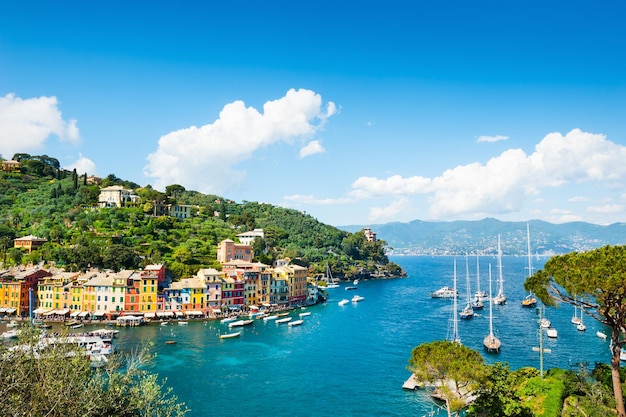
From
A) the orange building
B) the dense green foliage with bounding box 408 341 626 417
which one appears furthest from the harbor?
the orange building

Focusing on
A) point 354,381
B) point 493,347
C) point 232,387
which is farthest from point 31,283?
point 493,347

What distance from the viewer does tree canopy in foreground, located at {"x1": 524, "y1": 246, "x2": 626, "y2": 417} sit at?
18688mm

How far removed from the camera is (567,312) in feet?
240

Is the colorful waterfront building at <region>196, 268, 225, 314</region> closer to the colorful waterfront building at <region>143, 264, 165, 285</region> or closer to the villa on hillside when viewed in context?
the colorful waterfront building at <region>143, 264, 165, 285</region>

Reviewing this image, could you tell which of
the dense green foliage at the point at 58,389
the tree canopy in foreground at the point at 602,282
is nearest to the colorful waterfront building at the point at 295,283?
the tree canopy in foreground at the point at 602,282

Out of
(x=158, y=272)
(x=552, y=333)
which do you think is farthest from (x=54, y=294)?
(x=552, y=333)

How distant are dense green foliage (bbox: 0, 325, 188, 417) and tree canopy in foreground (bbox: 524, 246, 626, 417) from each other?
1847 cm

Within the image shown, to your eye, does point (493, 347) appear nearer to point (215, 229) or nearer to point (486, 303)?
point (486, 303)

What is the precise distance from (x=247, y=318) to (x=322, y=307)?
17.8 metres

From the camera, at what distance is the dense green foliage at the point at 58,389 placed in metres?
13.7

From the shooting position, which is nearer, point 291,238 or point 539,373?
point 539,373

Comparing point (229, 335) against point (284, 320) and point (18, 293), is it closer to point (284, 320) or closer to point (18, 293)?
point (284, 320)

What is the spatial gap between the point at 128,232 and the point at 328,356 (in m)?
60.3

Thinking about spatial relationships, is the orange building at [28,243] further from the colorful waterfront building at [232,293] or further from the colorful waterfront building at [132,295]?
the colorful waterfront building at [232,293]
